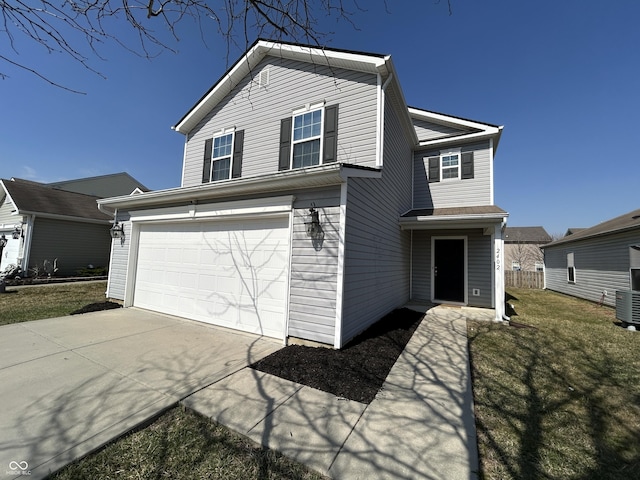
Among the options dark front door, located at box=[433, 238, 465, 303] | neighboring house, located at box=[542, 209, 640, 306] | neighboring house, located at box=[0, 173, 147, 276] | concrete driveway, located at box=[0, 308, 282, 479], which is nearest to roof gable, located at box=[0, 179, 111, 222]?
neighboring house, located at box=[0, 173, 147, 276]

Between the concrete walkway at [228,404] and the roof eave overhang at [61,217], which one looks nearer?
the concrete walkway at [228,404]

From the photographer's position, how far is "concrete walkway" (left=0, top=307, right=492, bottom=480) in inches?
79.1

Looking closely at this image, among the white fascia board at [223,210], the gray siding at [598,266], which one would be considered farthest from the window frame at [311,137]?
the gray siding at [598,266]

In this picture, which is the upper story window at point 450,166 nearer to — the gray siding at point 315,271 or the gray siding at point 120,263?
the gray siding at point 315,271

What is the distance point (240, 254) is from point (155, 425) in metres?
3.22

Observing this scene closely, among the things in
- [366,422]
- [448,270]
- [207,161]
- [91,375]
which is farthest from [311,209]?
[448,270]

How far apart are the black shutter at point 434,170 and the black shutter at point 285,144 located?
5413 mm

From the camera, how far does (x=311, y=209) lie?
426cm

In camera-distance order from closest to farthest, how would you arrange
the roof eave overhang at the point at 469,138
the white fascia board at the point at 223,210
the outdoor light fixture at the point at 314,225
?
the outdoor light fixture at the point at 314,225 < the white fascia board at the point at 223,210 < the roof eave overhang at the point at 469,138

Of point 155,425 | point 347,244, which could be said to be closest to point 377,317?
point 347,244

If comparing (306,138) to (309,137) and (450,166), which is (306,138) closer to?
(309,137)

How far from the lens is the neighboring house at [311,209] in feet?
14.3

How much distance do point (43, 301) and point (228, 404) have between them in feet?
28.9

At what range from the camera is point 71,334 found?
15.1 feet
